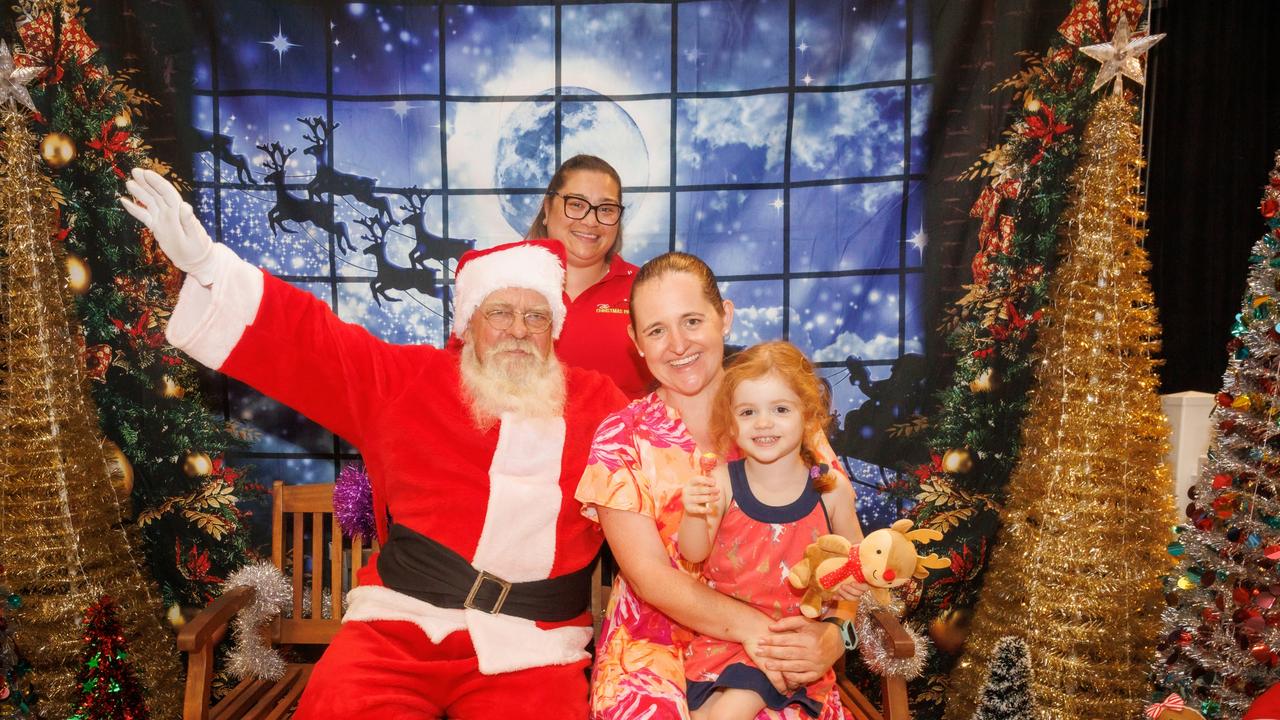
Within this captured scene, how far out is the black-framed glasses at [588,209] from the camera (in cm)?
348

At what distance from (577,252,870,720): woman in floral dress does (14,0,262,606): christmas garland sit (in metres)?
2.44

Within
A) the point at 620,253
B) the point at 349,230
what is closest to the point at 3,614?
the point at 349,230

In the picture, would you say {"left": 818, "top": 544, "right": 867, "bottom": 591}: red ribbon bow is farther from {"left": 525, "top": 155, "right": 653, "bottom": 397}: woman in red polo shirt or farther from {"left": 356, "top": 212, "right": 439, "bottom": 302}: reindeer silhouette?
{"left": 356, "top": 212, "right": 439, "bottom": 302}: reindeer silhouette

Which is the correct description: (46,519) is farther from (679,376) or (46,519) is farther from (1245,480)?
(1245,480)

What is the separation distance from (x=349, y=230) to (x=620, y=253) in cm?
124

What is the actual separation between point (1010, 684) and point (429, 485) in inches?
95.9

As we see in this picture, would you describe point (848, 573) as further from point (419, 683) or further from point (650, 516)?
point (419, 683)

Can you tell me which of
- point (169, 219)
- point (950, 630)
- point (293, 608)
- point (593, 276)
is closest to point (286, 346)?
point (169, 219)

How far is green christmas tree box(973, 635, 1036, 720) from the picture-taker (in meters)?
3.34

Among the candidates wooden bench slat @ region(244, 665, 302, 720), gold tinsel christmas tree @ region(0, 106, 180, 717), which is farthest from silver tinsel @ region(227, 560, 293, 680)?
gold tinsel christmas tree @ region(0, 106, 180, 717)

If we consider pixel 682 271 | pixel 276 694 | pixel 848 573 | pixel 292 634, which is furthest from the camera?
pixel 292 634

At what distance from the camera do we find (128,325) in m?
3.80

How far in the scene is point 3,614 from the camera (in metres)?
2.96

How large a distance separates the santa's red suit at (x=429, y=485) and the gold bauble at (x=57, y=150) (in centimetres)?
183
